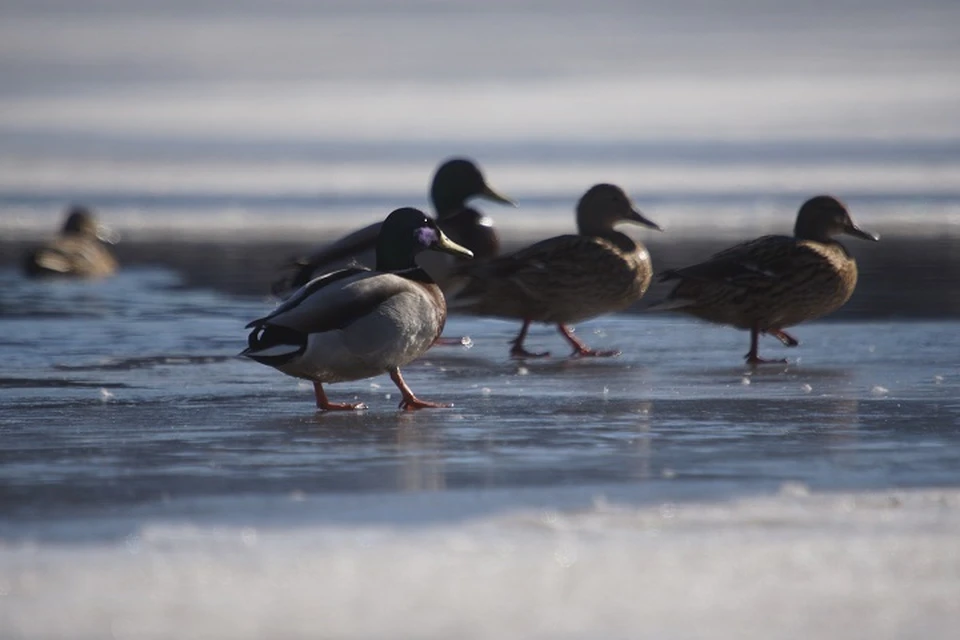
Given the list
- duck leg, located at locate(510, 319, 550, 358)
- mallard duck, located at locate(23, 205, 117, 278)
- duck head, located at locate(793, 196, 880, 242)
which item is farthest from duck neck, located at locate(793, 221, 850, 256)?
mallard duck, located at locate(23, 205, 117, 278)

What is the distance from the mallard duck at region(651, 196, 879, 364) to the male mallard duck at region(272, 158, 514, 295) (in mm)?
2032

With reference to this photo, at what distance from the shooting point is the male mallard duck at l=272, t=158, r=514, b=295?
11.3 m

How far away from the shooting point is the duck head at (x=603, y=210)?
11.4 meters

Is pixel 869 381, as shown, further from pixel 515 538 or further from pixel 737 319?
pixel 515 538

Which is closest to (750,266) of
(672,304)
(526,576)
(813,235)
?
(672,304)

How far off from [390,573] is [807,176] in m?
33.3

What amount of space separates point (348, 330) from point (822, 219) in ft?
13.5

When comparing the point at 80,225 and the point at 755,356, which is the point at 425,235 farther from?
the point at 80,225

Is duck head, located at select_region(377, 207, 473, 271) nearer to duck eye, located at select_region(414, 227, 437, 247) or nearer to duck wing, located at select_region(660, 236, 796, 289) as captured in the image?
duck eye, located at select_region(414, 227, 437, 247)

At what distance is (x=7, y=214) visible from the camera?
103ft

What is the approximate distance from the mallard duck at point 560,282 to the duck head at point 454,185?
236 cm

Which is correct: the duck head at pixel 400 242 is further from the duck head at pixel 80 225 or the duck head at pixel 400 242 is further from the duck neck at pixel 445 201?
the duck head at pixel 80 225

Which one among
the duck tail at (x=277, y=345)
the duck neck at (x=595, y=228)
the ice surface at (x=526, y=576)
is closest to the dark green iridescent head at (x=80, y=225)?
the duck neck at (x=595, y=228)

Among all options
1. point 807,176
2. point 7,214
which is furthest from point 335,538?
point 807,176
